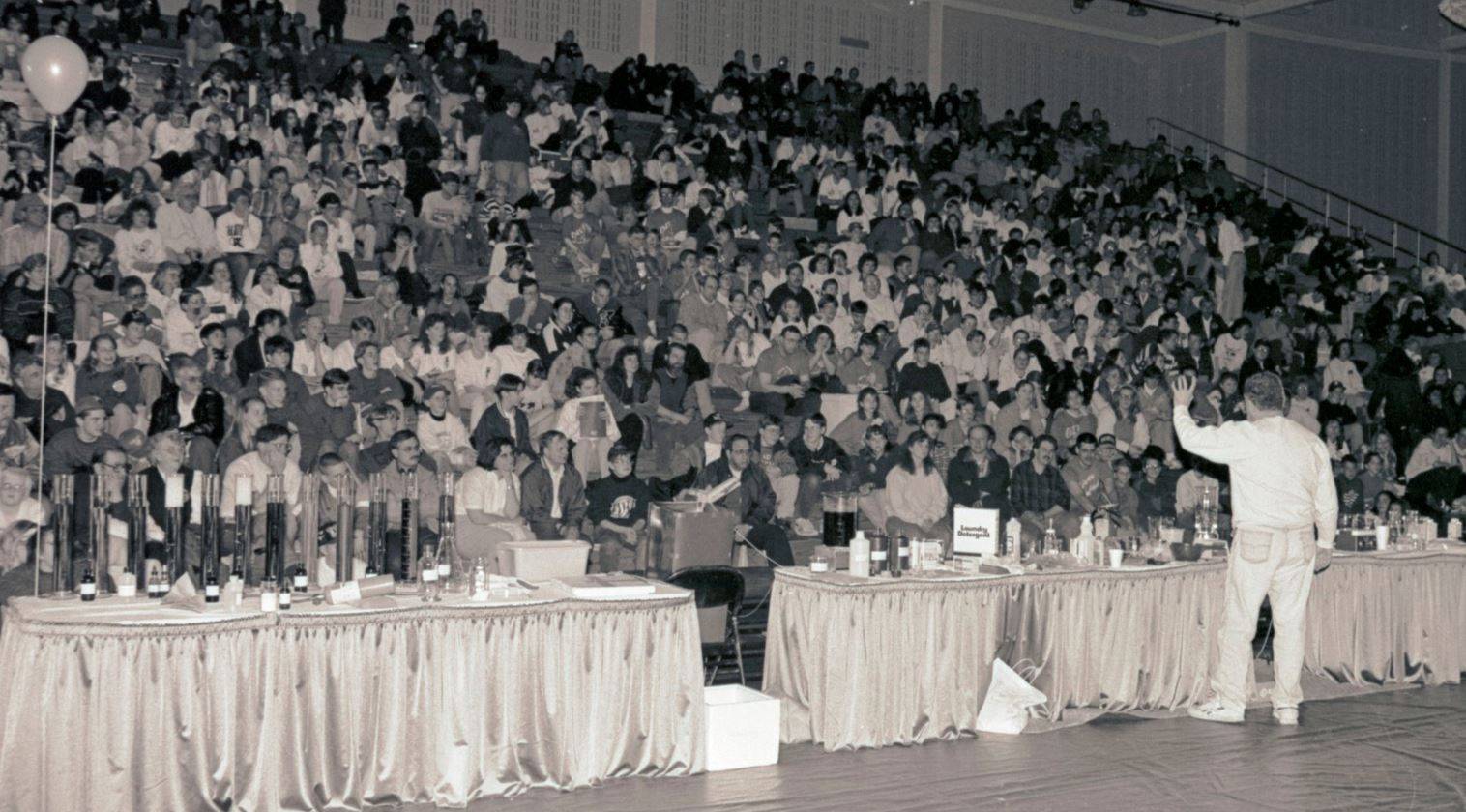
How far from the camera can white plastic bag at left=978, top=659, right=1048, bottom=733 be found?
19.7 feet

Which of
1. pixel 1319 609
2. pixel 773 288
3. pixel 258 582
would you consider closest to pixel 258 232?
pixel 773 288

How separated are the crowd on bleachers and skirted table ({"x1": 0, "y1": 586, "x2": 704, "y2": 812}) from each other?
3.01 ft

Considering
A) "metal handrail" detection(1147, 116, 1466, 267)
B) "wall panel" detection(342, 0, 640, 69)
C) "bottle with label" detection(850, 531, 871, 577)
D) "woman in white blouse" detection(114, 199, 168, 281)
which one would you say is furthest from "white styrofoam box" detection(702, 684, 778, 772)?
"metal handrail" detection(1147, 116, 1466, 267)

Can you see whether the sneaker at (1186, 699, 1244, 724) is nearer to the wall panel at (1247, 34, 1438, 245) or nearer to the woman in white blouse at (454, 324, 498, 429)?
the woman in white blouse at (454, 324, 498, 429)

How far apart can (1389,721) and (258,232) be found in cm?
862

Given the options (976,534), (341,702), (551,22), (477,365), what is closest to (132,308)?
(477,365)

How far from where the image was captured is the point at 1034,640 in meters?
6.20

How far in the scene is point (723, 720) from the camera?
5.30m

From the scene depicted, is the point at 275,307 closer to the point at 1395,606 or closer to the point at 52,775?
the point at 52,775

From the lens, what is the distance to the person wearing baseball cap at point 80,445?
7.58m

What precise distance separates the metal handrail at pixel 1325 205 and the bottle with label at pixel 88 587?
18901 mm

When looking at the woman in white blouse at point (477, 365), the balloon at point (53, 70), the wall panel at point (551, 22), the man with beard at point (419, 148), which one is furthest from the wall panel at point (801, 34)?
the balloon at point (53, 70)

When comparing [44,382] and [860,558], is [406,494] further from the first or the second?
[860,558]

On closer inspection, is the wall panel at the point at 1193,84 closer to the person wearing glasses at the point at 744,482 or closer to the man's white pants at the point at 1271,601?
the person wearing glasses at the point at 744,482
